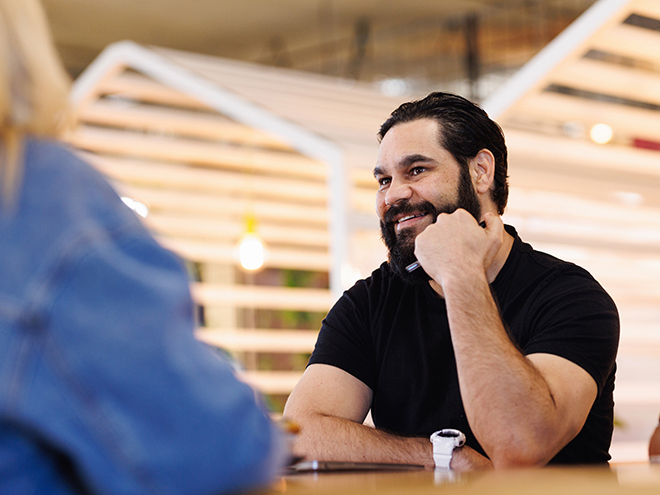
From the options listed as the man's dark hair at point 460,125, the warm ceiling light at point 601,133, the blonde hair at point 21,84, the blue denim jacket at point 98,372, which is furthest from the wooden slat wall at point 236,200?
the blue denim jacket at point 98,372

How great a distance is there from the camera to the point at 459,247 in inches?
86.7

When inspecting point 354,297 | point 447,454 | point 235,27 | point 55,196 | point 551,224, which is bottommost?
point 447,454

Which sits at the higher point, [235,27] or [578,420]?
[235,27]

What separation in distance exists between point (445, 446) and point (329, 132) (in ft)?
10.2

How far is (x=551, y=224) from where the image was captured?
219 inches

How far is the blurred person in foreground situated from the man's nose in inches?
66.0

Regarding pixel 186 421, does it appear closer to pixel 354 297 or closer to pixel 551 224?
pixel 354 297

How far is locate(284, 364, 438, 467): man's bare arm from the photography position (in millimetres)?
2061

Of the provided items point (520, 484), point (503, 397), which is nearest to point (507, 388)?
point (503, 397)

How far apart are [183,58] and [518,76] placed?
2.72 meters

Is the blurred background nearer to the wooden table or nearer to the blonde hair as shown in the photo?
the blonde hair

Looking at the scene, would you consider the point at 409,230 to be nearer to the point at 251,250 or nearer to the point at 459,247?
the point at 459,247

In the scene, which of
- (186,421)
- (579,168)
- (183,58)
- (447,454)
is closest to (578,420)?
(447,454)

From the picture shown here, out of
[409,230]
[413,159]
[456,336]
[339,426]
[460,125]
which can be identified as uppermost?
[460,125]
